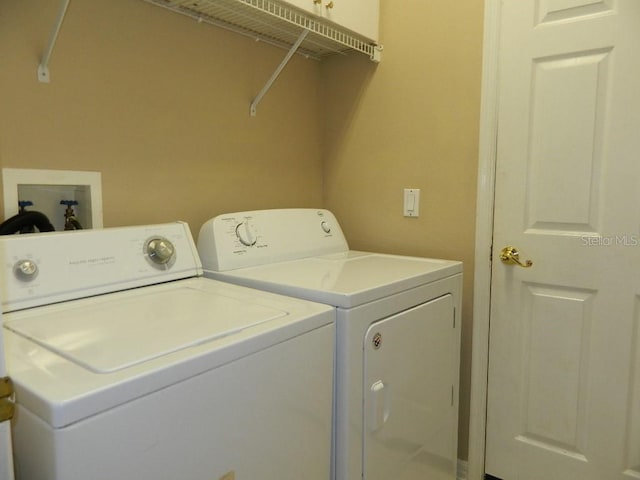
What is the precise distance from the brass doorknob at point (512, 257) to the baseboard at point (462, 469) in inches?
34.7

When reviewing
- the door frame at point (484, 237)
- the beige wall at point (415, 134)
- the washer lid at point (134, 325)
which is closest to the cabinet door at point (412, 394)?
the door frame at point (484, 237)

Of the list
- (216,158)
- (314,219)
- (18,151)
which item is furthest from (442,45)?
(18,151)

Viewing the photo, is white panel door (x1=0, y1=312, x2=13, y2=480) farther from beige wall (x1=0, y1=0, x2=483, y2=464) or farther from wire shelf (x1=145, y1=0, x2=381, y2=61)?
wire shelf (x1=145, y1=0, x2=381, y2=61)

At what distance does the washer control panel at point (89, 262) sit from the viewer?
43.6 inches

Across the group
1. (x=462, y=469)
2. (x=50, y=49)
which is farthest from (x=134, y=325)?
(x=462, y=469)

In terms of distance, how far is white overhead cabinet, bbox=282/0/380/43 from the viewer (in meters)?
1.67

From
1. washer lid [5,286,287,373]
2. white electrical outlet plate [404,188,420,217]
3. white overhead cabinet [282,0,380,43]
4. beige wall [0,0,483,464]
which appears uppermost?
white overhead cabinet [282,0,380,43]

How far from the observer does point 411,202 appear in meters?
2.05

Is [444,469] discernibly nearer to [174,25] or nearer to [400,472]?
[400,472]

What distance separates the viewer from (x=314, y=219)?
6.48ft

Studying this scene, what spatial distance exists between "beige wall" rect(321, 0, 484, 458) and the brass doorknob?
135 mm

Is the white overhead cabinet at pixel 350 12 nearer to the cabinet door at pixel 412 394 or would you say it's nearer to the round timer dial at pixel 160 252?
the round timer dial at pixel 160 252

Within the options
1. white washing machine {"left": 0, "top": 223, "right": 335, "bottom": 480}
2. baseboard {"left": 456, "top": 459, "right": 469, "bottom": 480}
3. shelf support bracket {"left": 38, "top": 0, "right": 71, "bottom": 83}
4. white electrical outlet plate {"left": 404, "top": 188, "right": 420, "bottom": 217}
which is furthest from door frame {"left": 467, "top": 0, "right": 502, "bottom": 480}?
shelf support bracket {"left": 38, "top": 0, "right": 71, "bottom": 83}

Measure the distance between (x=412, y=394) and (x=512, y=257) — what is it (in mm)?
697
